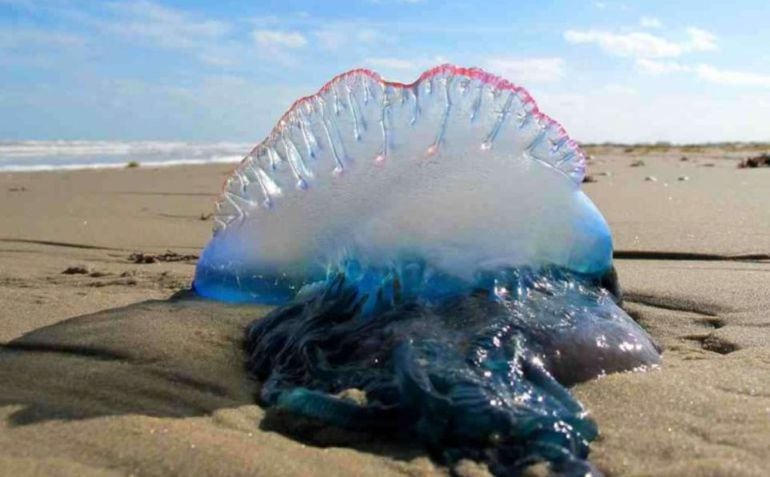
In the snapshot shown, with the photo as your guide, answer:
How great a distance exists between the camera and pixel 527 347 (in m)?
1.97

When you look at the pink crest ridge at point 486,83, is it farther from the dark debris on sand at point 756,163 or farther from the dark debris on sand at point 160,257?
the dark debris on sand at point 756,163

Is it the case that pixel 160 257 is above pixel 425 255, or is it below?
below

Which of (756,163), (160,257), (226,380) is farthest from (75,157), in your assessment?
(226,380)

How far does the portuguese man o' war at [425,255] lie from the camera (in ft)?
6.23

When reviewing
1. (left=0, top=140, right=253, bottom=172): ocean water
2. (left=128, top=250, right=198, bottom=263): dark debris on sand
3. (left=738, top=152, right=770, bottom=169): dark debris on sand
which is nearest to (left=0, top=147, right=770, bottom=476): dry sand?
(left=128, top=250, right=198, bottom=263): dark debris on sand

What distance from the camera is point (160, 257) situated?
175 inches

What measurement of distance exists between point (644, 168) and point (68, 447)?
10332mm

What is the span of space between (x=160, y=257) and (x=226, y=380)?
238 cm

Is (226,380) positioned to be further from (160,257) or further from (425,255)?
(160,257)

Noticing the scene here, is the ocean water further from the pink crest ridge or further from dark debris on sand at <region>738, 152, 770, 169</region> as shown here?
the pink crest ridge

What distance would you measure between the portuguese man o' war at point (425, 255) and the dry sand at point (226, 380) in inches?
4.0

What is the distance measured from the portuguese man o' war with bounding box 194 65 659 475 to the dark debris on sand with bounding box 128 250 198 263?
1.83 metres

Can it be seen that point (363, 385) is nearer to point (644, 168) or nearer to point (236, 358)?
point (236, 358)

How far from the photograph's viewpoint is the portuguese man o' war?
1.90 meters
